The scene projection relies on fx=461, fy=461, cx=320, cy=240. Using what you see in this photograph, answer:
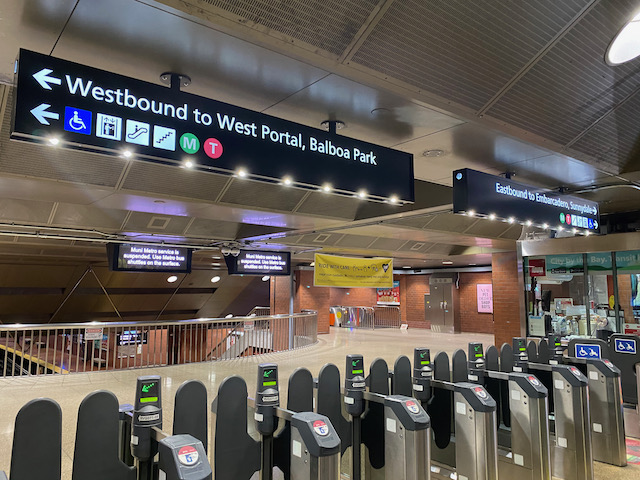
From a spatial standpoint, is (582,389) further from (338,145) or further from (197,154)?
(197,154)

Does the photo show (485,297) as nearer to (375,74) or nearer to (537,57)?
(537,57)

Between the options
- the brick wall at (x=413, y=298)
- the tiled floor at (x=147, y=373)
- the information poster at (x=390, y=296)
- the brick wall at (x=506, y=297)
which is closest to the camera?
the tiled floor at (x=147, y=373)

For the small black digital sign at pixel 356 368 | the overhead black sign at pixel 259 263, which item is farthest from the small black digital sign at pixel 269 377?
the overhead black sign at pixel 259 263

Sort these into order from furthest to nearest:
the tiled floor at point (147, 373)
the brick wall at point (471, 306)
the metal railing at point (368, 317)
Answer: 1. the metal railing at point (368, 317)
2. the brick wall at point (471, 306)
3. the tiled floor at point (147, 373)

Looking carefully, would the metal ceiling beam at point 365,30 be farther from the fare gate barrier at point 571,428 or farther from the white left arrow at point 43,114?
the fare gate barrier at point 571,428

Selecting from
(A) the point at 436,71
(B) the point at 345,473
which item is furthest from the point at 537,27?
(B) the point at 345,473

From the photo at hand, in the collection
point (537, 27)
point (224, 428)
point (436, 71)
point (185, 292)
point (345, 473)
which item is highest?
point (537, 27)

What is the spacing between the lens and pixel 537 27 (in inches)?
113

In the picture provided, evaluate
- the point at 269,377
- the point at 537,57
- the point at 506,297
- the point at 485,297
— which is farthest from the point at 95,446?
the point at 485,297

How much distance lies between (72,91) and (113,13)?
1.55 ft

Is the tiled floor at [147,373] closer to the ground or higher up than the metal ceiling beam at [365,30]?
closer to the ground

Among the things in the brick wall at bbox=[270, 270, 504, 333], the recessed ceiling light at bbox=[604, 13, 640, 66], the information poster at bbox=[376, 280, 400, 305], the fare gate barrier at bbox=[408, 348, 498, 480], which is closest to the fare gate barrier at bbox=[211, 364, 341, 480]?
the fare gate barrier at bbox=[408, 348, 498, 480]

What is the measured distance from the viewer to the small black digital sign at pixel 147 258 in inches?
361

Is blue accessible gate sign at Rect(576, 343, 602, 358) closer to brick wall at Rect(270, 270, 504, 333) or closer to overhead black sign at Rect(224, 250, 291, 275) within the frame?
overhead black sign at Rect(224, 250, 291, 275)
